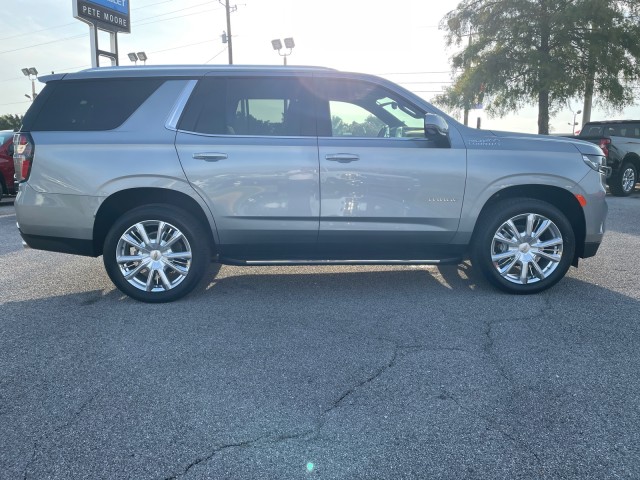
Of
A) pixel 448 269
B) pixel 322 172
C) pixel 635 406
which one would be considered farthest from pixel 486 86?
pixel 635 406

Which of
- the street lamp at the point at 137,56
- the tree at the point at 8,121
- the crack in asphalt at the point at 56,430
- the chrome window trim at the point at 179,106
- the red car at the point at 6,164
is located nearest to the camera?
the crack in asphalt at the point at 56,430

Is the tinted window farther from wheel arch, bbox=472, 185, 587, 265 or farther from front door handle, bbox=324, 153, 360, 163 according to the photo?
wheel arch, bbox=472, 185, 587, 265

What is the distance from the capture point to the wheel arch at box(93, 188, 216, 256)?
4.31 m

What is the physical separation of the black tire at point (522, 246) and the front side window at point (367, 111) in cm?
104

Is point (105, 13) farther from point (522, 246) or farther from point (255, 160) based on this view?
point (522, 246)

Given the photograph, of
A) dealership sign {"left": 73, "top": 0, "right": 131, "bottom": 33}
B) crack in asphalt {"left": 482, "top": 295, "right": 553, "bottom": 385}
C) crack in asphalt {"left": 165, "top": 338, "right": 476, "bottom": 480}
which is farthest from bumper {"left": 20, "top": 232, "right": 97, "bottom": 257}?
dealership sign {"left": 73, "top": 0, "right": 131, "bottom": 33}

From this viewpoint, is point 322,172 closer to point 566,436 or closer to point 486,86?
point 566,436

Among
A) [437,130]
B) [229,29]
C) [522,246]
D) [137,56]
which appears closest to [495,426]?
[522,246]

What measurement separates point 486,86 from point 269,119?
2010cm

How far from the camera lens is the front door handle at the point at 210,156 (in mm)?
4195

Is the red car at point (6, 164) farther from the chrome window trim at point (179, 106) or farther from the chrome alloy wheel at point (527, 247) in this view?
the chrome alloy wheel at point (527, 247)

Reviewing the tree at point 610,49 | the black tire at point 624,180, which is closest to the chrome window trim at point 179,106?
the black tire at point 624,180

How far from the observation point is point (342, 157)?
426cm

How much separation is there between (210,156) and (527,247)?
2.92m
